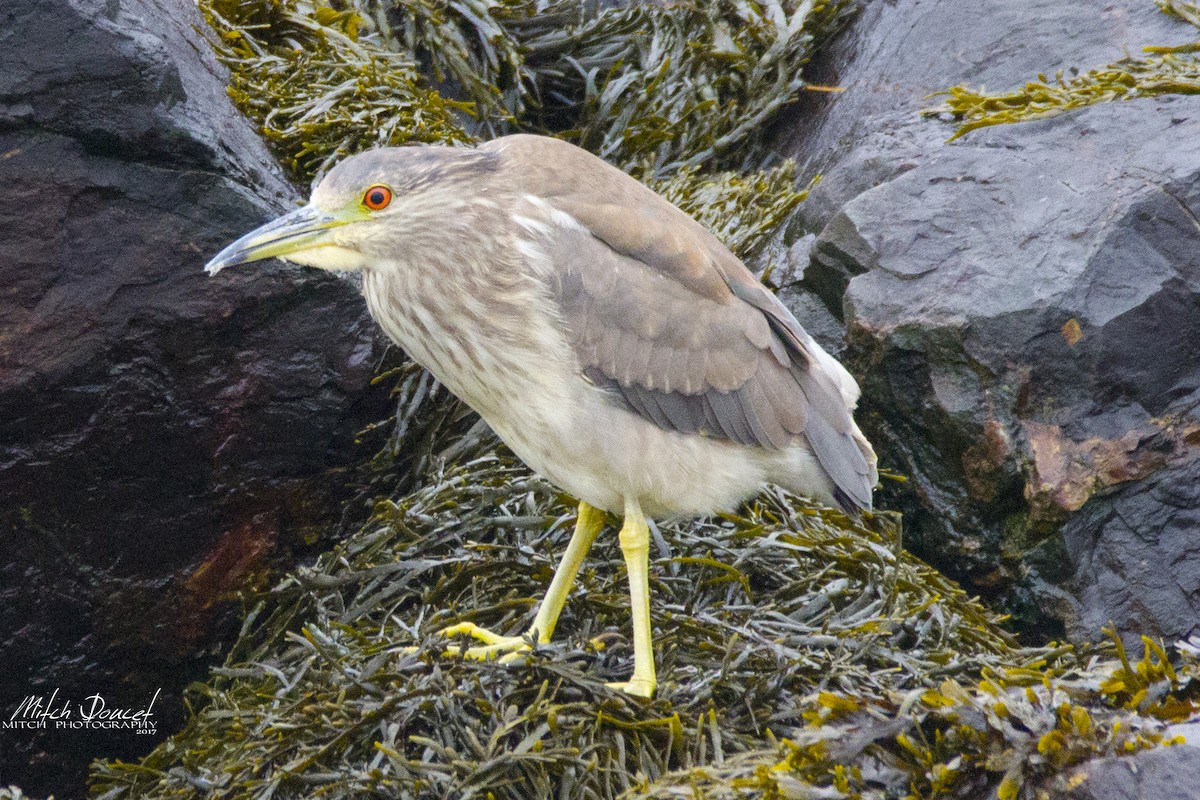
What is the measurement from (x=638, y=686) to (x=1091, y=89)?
2.73 m

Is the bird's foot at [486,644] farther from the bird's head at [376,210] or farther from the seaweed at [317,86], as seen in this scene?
the seaweed at [317,86]

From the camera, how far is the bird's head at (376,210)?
9.57 feet

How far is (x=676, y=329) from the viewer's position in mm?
3104

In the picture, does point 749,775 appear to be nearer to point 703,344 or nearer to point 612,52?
point 703,344

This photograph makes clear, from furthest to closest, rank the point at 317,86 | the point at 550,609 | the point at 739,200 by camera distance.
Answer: the point at 739,200
the point at 317,86
the point at 550,609

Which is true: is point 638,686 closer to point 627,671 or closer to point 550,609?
point 627,671

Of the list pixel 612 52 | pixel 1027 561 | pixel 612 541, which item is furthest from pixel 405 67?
pixel 1027 561

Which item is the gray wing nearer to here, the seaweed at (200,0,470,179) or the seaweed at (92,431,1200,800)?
the seaweed at (92,431,1200,800)

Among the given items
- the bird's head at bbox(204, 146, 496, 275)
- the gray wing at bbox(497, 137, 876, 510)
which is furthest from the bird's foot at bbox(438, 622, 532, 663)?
the bird's head at bbox(204, 146, 496, 275)

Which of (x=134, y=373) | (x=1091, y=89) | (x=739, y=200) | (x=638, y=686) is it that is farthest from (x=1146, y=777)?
(x=739, y=200)

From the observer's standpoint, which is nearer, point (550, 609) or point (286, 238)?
point (286, 238)

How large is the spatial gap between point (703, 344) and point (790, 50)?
8.22ft

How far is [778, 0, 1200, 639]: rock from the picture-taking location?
3.47 m

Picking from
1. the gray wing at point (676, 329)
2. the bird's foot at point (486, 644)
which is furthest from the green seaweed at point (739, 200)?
the bird's foot at point (486, 644)
